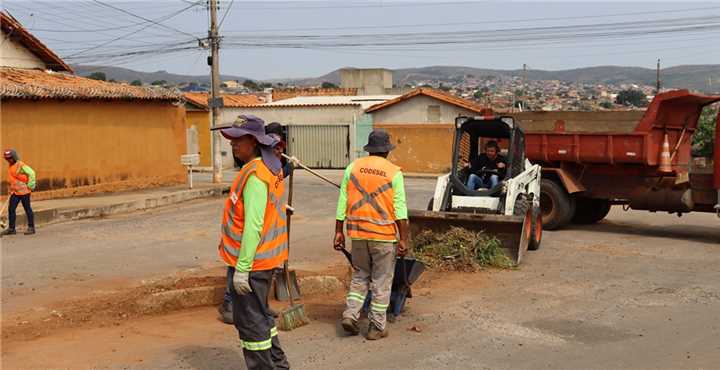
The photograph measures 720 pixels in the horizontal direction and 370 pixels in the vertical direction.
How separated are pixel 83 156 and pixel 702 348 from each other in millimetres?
16733

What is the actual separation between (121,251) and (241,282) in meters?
7.69

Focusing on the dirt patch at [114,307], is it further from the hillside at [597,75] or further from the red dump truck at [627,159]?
the hillside at [597,75]

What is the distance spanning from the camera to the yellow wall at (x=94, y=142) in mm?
18609

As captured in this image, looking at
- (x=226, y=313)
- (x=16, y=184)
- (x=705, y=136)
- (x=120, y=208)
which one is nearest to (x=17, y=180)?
(x=16, y=184)

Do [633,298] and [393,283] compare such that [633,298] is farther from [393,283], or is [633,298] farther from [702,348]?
[393,283]

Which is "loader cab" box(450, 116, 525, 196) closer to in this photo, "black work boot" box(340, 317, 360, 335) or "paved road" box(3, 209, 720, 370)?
"paved road" box(3, 209, 720, 370)

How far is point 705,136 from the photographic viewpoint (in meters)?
19.0

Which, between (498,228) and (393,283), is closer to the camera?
(393,283)

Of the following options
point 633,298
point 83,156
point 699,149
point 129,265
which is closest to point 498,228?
point 633,298

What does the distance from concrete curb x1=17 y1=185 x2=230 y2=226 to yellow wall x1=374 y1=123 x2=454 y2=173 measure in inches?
451

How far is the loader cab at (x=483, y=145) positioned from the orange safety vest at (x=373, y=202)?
4659 mm

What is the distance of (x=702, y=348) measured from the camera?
6848 millimetres

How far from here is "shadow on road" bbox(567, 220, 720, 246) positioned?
14094 mm

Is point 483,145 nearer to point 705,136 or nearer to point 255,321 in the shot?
point 255,321
